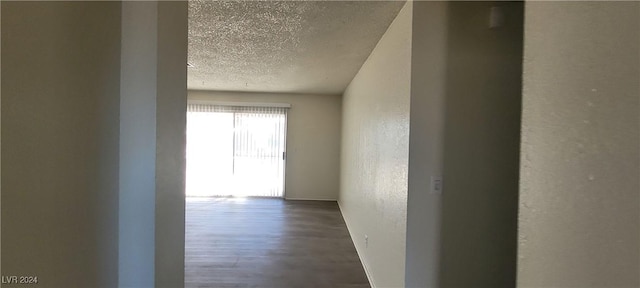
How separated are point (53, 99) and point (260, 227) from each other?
12.4ft

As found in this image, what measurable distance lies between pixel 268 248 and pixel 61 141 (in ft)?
9.56

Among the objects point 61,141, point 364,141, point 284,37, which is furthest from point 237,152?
point 61,141

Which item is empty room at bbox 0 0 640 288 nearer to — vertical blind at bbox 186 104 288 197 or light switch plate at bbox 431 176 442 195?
light switch plate at bbox 431 176 442 195

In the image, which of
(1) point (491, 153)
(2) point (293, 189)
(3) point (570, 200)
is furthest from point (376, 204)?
(2) point (293, 189)

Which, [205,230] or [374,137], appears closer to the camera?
[374,137]

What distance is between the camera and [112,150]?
4.28ft

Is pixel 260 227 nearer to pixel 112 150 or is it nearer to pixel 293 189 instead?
pixel 293 189

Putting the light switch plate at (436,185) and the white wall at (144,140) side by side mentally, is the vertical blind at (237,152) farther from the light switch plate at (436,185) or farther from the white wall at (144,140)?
the white wall at (144,140)

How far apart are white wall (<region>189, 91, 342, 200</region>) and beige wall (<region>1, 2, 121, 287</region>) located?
537 cm

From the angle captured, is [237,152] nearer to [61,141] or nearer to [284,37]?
[284,37]

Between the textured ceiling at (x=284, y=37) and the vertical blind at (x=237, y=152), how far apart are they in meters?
2.04

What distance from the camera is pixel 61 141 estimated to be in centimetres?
103

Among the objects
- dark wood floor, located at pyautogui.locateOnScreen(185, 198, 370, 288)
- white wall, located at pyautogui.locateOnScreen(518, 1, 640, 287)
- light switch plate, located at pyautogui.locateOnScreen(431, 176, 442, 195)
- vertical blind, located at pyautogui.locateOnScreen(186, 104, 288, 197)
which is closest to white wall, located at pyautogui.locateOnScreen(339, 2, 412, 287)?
light switch plate, located at pyautogui.locateOnScreen(431, 176, 442, 195)

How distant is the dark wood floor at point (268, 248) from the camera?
2.87 m
